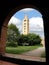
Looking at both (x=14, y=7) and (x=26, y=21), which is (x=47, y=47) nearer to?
(x=14, y=7)

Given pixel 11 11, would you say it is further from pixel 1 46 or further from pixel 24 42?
pixel 24 42

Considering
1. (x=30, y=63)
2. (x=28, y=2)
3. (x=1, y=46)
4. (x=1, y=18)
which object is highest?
(x=28, y=2)

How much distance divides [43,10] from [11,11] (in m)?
1.87

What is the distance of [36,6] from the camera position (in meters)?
6.73

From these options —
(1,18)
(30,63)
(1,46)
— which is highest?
(1,18)

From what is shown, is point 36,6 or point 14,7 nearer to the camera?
point 36,6

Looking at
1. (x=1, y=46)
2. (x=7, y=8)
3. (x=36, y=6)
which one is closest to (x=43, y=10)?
(x=36, y=6)

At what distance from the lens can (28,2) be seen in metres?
6.94

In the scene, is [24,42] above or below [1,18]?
below

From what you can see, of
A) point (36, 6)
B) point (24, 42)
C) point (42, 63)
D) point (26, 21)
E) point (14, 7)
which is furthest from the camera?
point (26, 21)

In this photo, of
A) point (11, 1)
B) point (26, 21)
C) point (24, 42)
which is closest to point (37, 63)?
point (11, 1)

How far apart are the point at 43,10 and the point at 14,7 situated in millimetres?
1621

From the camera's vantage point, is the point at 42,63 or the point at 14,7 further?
the point at 14,7

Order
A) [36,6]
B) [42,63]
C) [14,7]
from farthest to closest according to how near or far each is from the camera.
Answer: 1. [14,7]
2. [36,6]
3. [42,63]
